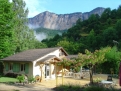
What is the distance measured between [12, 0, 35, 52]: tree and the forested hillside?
18.4 metres

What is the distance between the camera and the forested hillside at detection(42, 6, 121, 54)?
223 feet

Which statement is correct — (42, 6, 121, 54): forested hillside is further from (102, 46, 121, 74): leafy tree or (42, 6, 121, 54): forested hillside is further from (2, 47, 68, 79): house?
(2, 47, 68, 79): house

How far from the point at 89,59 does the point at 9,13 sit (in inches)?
469

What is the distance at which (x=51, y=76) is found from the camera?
29062mm

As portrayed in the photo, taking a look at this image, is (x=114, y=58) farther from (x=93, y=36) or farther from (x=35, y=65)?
(x=93, y=36)

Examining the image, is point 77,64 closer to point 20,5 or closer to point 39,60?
point 39,60

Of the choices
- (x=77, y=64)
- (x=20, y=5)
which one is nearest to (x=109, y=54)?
(x=77, y=64)

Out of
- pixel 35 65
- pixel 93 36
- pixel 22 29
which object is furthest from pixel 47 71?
pixel 93 36

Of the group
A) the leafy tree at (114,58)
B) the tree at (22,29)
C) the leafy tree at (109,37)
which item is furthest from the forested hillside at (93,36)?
the tree at (22,29)

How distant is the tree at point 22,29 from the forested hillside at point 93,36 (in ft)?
60.5

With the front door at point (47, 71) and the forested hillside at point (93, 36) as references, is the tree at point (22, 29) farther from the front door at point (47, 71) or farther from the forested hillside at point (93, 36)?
the forested hillside at point (93, 36)

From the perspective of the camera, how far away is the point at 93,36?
74062mm

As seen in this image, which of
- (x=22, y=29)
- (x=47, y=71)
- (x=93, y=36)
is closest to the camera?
(x=47, y=71)

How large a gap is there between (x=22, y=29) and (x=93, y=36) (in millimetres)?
37247
